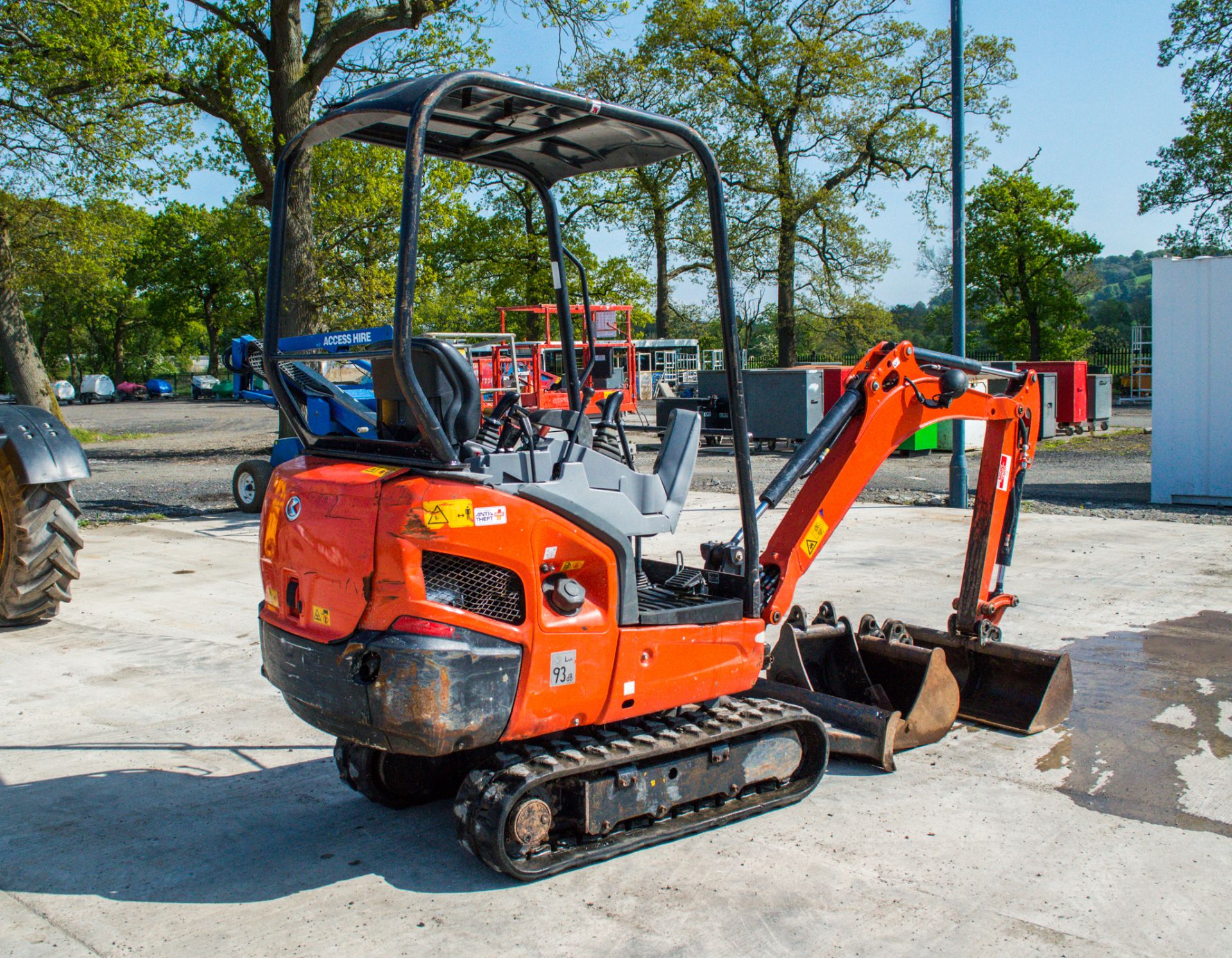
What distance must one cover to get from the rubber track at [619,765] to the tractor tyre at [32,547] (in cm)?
519

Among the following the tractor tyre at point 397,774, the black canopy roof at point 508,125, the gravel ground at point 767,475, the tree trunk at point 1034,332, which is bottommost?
the tractor tyre at point 397,774

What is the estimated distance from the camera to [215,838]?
4426 mm

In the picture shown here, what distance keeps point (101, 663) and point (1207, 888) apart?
6.41 meters

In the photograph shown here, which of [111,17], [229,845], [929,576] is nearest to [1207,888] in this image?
[229,845]

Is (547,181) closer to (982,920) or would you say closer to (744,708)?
(744,708)

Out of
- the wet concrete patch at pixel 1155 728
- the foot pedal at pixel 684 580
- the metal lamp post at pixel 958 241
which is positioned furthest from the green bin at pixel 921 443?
the foot pedal at pixel 684 580

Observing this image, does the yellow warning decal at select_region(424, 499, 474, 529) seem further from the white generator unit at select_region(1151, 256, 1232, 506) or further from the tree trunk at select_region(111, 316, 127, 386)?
the tree trunk at select_region(111, 316, 127, 386)

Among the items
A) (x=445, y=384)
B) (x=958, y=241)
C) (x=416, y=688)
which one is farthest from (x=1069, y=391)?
(x=416, y=688)

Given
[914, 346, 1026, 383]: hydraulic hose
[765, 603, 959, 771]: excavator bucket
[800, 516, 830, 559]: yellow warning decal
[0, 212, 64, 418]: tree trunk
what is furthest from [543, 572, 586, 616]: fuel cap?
[0, 212, 64, 418]: tree trunk

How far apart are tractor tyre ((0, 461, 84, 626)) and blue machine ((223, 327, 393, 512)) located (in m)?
1.57

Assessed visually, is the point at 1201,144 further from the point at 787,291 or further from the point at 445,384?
the point at 445,384

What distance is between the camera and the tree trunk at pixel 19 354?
1952cm

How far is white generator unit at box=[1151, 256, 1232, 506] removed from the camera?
13.1 meters

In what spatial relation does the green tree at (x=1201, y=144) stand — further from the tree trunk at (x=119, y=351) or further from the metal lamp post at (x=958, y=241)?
the tree trunk at (x=119, y=351)
